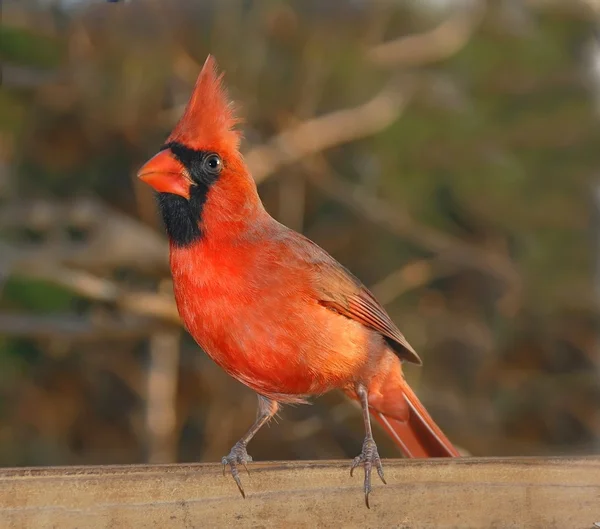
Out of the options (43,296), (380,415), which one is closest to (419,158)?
(43,296)

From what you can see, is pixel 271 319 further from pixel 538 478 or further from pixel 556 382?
pixel 556 382

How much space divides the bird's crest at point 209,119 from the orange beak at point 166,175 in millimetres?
48

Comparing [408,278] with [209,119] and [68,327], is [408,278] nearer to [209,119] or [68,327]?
[68,327]

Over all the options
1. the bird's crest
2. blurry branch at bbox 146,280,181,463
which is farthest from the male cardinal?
blurry branch at bbox 146,280,181,463

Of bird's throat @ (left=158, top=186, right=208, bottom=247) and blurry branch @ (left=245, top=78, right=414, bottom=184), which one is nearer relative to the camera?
bird's throat @ (left=158, top=186, right=208, bottom=247)

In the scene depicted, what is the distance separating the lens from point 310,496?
6.20ft

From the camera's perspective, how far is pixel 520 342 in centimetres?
698

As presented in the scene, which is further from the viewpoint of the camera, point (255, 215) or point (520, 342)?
point (520, 342)

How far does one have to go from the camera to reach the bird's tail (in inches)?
104

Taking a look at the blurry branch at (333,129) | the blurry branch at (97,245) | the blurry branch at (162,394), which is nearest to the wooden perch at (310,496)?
the blurry branch at (97,245)

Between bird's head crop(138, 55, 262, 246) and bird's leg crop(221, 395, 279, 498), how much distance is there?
1.64ft

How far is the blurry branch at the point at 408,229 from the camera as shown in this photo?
257 inches

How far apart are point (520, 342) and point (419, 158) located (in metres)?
1.55

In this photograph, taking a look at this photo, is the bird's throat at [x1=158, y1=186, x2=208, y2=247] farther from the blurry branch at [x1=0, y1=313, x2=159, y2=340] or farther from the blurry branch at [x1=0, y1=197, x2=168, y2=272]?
the blurry branch at [x1=0, y1=313, x2=159, y2=340]
